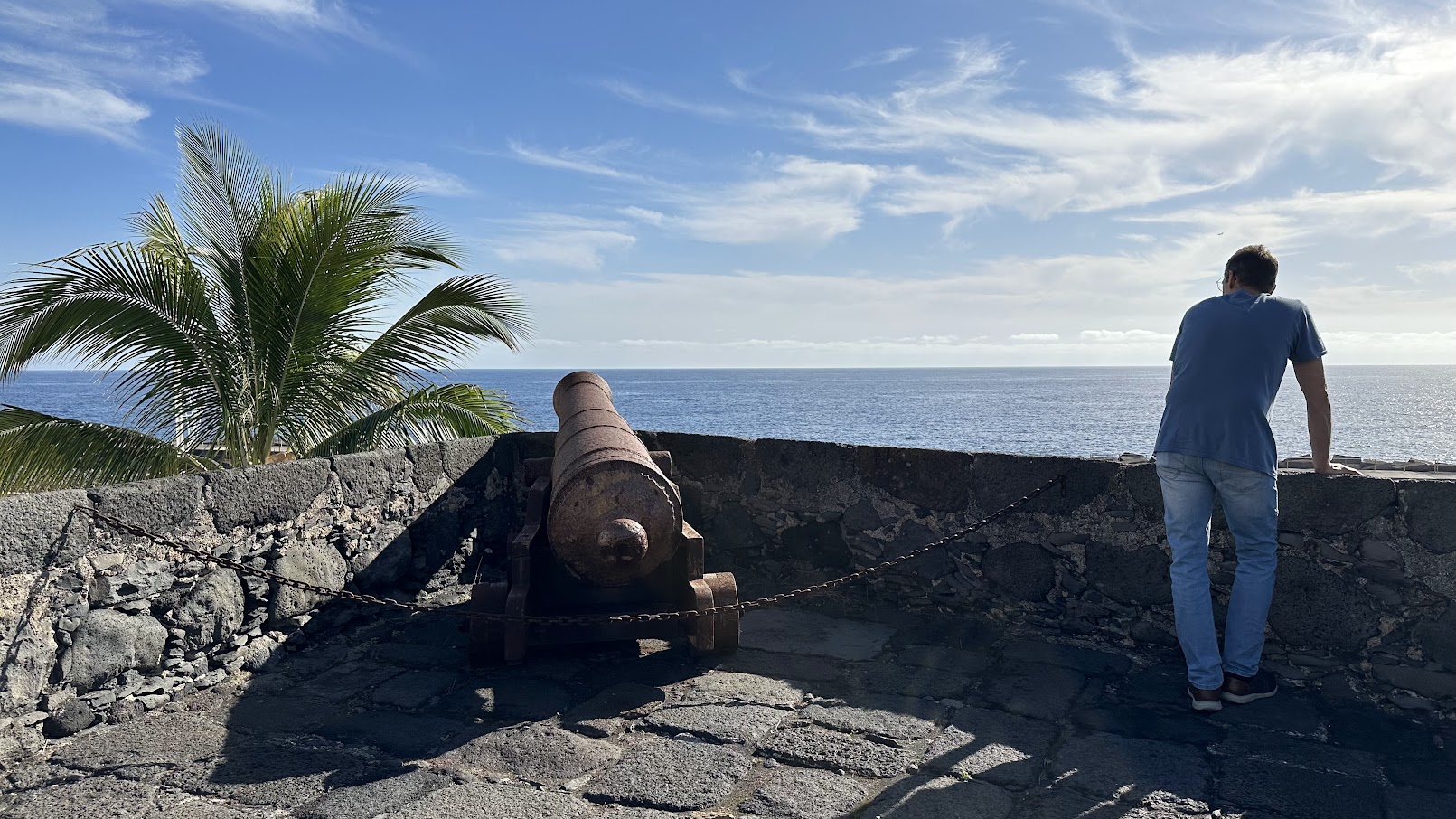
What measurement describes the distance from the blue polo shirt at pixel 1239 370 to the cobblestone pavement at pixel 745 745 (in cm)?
106

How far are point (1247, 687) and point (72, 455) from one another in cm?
698

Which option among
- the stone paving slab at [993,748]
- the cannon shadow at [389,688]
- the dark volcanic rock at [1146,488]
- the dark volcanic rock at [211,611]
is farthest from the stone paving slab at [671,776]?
the dark volcanic rock at [1146,488]

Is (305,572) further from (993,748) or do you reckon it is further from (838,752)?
(993,748)

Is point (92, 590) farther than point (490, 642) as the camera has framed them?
No

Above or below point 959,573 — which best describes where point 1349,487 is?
above

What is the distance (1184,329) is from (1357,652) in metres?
1.52

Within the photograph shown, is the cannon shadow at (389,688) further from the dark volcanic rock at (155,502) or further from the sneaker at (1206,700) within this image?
Answer: the sneaker at (1206,700)

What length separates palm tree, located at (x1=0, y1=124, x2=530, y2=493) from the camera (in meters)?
6.30

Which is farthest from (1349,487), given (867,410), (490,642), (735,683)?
(867,410)

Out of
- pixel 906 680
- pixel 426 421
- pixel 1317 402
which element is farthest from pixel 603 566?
pixel 426 421

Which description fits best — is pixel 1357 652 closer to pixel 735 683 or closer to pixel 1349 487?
pixel 1349 487

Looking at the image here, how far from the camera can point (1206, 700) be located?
368 cm

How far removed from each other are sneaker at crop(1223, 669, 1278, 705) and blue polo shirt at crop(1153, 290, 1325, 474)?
86 centimetres

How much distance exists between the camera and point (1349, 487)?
3.89m
